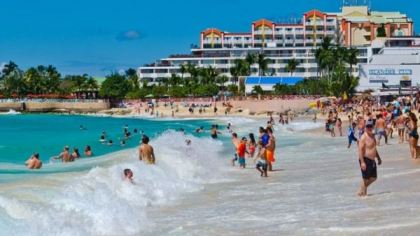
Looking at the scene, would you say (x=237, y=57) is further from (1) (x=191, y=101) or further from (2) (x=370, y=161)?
(2) (x=370, y=161)

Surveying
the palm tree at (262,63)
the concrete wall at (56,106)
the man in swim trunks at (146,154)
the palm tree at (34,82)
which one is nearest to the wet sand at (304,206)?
the man in swim trunks at (146,154)

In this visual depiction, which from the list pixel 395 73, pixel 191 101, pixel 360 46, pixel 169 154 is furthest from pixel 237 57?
pixel 169 154

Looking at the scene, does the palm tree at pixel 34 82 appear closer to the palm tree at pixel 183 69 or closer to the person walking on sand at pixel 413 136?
the palm tree at pixel 183 69

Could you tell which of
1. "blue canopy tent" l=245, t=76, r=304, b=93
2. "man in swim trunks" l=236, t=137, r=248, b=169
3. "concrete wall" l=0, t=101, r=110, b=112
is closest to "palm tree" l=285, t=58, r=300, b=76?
"blue canopy tent" l=245, t=76, r=304, b=93

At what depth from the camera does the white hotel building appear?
14600 centimetres

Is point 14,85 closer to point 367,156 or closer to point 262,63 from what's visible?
point 262,63

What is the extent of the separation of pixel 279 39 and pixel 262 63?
59.8ft

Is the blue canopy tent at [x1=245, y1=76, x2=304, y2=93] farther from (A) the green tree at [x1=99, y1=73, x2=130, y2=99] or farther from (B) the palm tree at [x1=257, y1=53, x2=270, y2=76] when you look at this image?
(A) the green tree at [x1=99, y1=73, x2=130, y2=99]

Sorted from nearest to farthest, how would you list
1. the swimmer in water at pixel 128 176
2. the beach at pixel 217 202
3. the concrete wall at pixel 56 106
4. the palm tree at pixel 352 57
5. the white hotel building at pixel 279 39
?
the beach at pixel 217 202
the swimmer in water at pixel 128 176
the palm tree at pixel 352 57
the concrete wall at pixel 56 106
the white hotel building at pixel 279 39

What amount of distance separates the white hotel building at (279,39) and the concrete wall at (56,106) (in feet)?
70.7

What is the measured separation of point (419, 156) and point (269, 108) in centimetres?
8187

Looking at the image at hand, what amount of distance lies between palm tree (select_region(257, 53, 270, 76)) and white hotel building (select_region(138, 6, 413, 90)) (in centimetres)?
347

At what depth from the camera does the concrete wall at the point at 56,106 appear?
5118 inches

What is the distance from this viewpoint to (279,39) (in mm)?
153000
